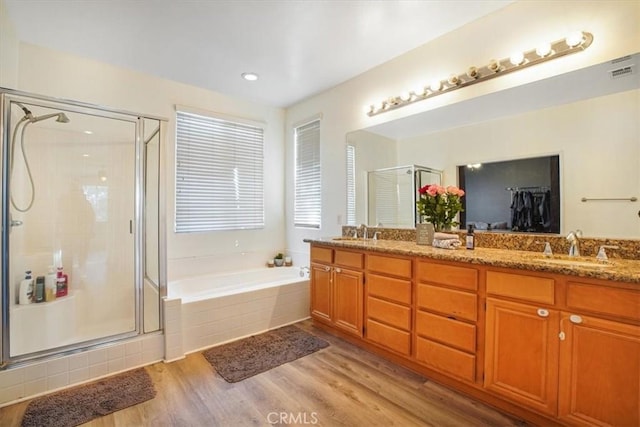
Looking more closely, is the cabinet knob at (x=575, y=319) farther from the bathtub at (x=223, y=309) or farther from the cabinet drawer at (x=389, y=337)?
the bathtub at (x=223, y=309)

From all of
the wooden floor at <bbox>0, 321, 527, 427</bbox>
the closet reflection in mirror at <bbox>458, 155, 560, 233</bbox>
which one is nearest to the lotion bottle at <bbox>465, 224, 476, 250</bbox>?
the closet reflection in mirror at <bbox>458, 155, 560, 233</bbox>

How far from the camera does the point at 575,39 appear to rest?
1.80 m

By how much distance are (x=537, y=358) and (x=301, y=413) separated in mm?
1340

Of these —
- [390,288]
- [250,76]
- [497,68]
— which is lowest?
[390,288]

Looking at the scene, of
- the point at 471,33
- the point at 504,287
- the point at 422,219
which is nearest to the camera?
the point at 504,287

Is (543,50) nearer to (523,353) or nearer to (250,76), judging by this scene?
(523,353)

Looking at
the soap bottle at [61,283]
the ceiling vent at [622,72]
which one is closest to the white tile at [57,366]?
the soap bottle at [61,283]

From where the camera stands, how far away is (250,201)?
3.95m

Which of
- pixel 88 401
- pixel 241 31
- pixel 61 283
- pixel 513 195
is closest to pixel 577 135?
pixel 513 195

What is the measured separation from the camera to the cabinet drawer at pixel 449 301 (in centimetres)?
181

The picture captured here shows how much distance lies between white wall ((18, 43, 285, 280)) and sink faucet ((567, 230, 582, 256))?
121 inches

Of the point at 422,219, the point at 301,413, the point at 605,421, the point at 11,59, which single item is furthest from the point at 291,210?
the point at 605,421

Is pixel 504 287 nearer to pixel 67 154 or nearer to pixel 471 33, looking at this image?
pixel 471 33

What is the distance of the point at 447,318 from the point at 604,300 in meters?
0.79
